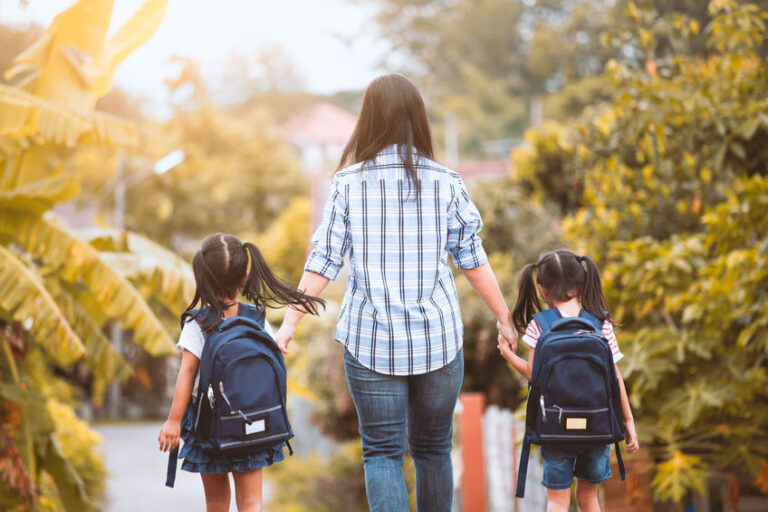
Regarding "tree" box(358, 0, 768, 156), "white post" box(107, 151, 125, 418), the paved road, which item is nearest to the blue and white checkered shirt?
the paved road

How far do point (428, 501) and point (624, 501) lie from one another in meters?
3.33

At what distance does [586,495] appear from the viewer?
11.5 feet

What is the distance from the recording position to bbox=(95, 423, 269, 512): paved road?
17.9 meters

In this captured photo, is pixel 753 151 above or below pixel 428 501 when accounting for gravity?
above

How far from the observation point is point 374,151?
3523 mm

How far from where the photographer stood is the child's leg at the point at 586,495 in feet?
11.4

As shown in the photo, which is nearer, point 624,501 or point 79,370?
point 624,501

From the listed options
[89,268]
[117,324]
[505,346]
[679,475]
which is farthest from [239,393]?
[117,324]

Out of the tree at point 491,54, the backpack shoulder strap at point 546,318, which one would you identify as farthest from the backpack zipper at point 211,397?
the tree at point 491,54

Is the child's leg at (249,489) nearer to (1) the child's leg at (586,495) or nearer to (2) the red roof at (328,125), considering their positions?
(1) the child's leg at (586,495)

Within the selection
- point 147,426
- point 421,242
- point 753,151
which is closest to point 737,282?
point 753,151

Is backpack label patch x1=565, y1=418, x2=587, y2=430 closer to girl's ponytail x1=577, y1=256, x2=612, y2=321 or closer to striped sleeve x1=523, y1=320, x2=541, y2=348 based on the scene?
striped sleeve x1=523, y1=320, x2=541, y2=348

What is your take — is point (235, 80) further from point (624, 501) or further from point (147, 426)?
point (624, 501)

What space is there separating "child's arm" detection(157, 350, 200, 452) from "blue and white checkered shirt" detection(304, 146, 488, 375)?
56cm
